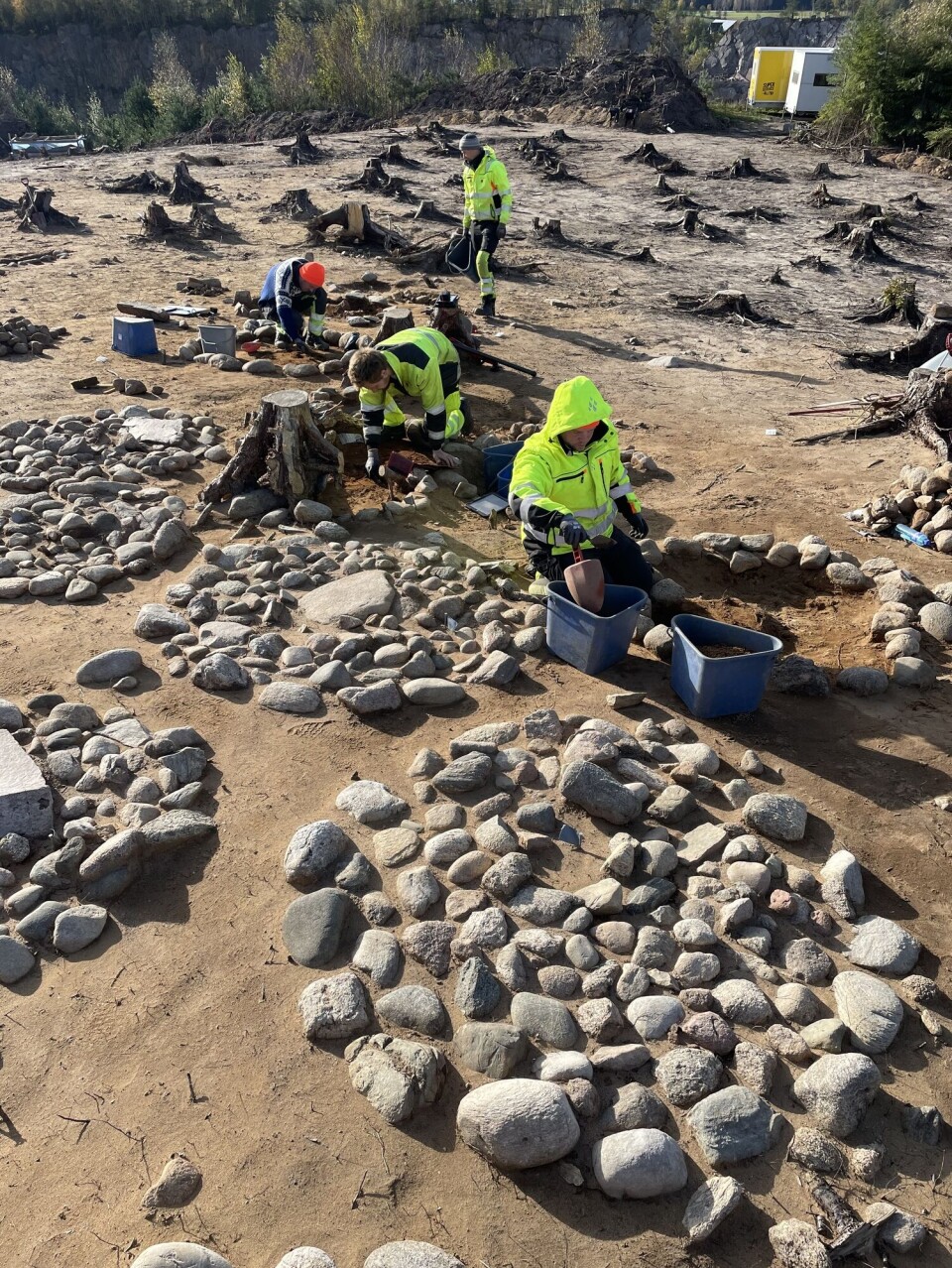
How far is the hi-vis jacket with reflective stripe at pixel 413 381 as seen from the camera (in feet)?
19.5

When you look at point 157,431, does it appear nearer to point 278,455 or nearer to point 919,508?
point 278,455

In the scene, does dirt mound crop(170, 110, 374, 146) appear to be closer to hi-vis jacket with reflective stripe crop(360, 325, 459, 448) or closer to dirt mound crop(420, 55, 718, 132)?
dirt mound crop(420, 55, 718, 132)

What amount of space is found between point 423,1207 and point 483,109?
31.6 m

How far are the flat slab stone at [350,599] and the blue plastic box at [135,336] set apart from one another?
190 inches

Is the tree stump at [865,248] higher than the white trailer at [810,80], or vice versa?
the white trailer at [810,80]

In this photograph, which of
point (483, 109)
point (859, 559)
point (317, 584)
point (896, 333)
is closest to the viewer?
point (317, 584)

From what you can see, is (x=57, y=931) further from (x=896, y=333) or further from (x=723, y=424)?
(x=896, y=333)

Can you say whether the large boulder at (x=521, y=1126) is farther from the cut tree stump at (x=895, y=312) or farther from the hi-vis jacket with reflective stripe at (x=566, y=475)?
the cut tree stump at (x=895, y=312)

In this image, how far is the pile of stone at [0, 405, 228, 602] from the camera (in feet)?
16.2

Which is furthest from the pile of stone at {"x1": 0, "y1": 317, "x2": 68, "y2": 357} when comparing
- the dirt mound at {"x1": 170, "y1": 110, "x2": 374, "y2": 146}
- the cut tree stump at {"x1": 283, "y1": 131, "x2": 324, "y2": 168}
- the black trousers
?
the dirt mound at {"x1": 170, "y1": 110, "x2": 374, "y2": 146}

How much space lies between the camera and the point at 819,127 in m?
24.5

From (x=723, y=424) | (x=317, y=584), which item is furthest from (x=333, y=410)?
(x=723, y=424)

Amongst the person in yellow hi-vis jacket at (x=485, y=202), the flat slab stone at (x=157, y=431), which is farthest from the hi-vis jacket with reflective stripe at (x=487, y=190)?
the flat slab stone at (x=157, y=431)

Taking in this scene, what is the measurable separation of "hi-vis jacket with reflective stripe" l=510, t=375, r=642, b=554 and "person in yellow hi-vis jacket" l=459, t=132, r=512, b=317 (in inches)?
239
